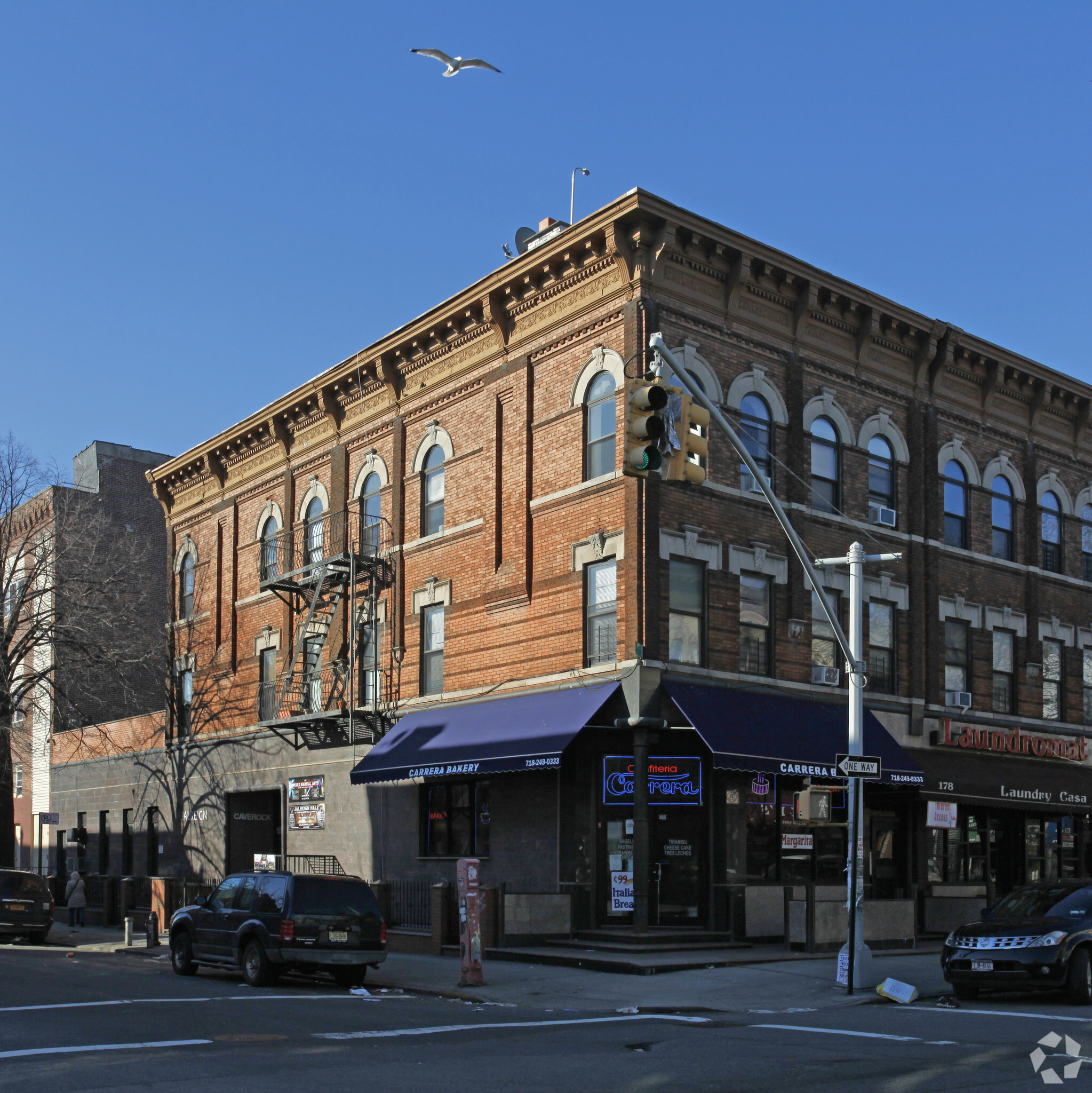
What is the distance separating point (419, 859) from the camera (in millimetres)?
26062

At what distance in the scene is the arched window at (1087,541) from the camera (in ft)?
102

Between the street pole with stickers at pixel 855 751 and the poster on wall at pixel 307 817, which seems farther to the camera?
the poster on wall at pixel 307 817

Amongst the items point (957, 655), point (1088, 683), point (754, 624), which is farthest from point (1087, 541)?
point (754, 624)

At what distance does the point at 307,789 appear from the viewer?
1185 inches

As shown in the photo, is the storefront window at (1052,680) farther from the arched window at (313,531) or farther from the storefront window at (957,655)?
the arched window at (313,531)

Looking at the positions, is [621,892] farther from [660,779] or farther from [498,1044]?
[498,1044]

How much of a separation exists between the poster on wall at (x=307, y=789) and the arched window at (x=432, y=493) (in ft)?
20.9

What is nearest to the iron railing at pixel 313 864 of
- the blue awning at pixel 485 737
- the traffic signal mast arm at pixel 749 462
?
the blue awning at pixel 485 737

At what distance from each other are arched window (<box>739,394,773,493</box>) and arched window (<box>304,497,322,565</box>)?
1113cm

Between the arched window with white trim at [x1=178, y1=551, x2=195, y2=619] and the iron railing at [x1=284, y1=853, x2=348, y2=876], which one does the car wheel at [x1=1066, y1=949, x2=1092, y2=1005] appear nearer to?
the iron railing at [x1=284, y1=853, x2=348, y2=876]

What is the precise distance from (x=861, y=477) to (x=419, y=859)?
11444 millimetres

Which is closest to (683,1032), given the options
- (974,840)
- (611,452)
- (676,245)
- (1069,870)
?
(611,452)

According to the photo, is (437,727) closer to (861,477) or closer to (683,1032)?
(861,477)

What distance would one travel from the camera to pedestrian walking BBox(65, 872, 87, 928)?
33094 millimetres
